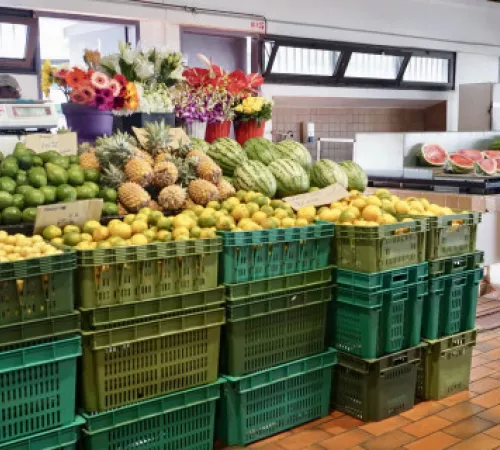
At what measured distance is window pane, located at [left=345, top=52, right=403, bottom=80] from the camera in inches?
316

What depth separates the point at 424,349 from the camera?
136 inches

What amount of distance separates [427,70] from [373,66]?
43.8 inches

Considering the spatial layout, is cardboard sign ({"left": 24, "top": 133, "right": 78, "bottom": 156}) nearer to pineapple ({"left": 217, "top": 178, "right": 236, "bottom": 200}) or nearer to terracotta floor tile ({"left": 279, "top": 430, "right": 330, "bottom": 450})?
pineapple ({"left": 217, "top": 178, "right": 236, "bottom": 200})

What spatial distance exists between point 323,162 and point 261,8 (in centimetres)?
376

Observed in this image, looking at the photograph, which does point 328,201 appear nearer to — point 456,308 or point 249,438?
point 456,308

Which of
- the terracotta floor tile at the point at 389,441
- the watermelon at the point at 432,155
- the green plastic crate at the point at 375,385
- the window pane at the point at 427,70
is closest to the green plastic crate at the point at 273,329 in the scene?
the green plastic crate at the point at 375,385

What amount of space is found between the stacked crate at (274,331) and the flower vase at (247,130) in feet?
4.73

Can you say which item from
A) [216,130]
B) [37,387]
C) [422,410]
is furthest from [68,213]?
[422,410]

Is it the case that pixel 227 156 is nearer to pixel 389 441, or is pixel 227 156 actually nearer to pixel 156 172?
pixel 156 172

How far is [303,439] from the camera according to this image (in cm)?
299

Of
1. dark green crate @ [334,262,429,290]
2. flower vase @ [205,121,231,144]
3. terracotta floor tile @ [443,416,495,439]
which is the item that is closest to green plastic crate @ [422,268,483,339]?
dark green crate @ [334,262,429,290]

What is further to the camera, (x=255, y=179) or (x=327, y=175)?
(x=327, y=175)

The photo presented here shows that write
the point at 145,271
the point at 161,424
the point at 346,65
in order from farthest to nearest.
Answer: the point at 346,65 < the point at 161,424 < the point at 145,271

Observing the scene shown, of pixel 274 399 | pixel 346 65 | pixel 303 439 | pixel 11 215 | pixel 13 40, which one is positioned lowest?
pixel 303 439
